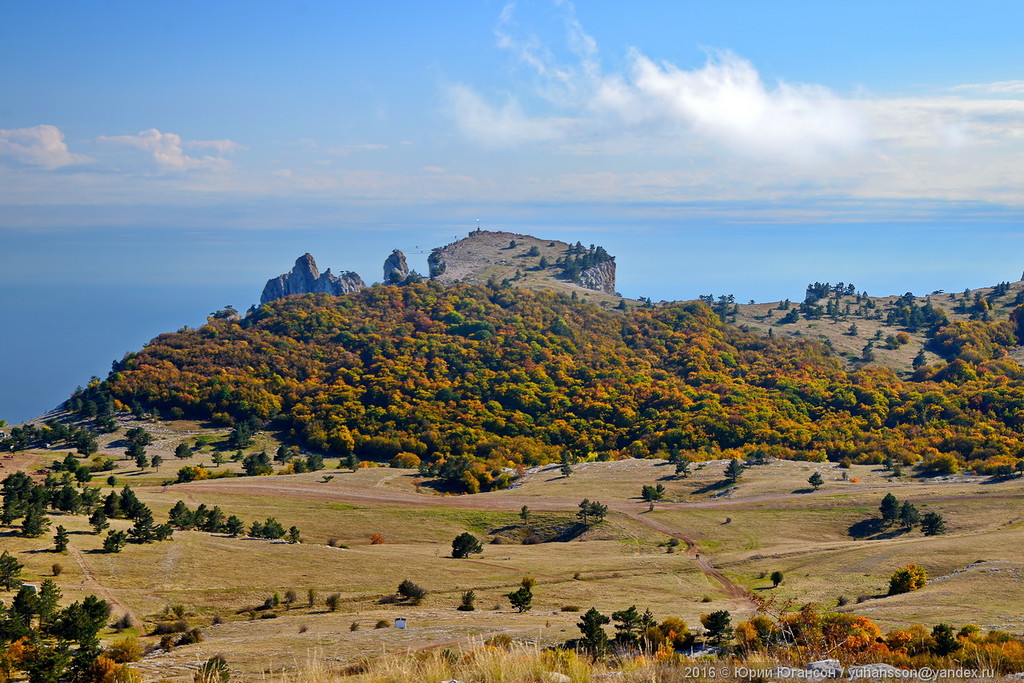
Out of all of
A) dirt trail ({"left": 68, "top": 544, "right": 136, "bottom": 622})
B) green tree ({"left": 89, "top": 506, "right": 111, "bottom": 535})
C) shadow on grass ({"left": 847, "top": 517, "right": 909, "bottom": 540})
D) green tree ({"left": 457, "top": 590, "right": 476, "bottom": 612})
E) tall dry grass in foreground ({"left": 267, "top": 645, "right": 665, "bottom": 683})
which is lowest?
shadow on grass ({"left": 847, "top": 517, "right": 909, "bottom": 540})

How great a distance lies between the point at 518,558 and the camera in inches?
2410

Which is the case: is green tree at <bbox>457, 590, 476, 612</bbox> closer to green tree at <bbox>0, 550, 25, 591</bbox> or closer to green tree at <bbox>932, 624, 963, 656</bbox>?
green tree at <bbox>0, 550, 25, 591</bbox>

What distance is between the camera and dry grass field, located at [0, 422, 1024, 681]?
4041 cm

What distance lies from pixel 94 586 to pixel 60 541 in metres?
6.97

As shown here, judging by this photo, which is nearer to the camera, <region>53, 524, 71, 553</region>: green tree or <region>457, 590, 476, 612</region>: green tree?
<region>457, 590, 476, 612</region>: green tree

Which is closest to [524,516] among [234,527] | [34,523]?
[234,527]

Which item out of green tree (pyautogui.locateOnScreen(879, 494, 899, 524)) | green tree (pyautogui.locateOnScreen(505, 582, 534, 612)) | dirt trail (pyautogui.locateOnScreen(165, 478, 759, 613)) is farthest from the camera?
dirt trail (pyautogui.locateOnScreen(165, 478, 759, 613))

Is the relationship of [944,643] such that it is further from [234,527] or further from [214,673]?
[234,527]

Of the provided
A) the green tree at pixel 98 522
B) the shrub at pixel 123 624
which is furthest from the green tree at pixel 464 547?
the green tree at pixel 98 522

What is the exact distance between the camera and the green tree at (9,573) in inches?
1722

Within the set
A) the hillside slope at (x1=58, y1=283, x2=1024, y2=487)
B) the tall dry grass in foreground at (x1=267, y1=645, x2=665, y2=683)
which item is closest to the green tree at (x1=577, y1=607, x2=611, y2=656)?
the tall dry grass in foreground at (x1=267, y1=645, x2=665, y2=683)

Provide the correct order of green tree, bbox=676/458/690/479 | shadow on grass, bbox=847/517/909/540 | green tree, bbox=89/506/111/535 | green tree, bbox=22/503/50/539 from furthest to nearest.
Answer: green tree, bbox=676/458/690/479, shadow on grass, bbox=847/517/909/540, green tree, bbox=89/506/111/535, green tree, bbox=22/503/50/539

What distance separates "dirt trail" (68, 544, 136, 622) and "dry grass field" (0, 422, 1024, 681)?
0.59ft

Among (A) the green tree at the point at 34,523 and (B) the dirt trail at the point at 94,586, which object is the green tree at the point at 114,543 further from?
(A) the green tree at the point at 34,523
